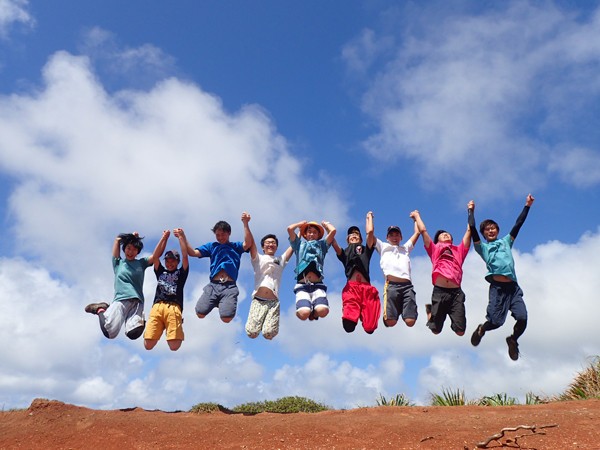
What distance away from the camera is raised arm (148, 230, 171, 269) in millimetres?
10328

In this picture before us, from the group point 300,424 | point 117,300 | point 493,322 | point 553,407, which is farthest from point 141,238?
point 553,407

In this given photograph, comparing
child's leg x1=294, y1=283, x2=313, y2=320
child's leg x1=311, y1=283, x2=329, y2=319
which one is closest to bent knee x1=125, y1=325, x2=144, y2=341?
child's leg x1=294, y1=283, x2=313, y2=320

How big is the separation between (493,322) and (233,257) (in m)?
5.08

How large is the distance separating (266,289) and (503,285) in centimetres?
449

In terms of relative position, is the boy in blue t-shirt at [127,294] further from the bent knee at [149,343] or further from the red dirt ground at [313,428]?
the red dirt ground at [313,428]

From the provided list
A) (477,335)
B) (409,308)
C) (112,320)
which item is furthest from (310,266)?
(112,320)

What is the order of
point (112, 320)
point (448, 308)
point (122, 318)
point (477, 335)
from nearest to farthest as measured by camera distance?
1. point (112, 320)
2. point (122, 318)
3. point (448, 308)
4. point (477, 335)

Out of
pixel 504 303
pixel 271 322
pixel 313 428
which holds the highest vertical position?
pixel 504 303

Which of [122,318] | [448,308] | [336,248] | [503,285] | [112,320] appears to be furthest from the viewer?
[336,248]

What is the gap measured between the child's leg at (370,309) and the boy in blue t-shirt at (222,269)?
94.4 inches

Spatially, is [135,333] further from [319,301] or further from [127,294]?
[319,301]

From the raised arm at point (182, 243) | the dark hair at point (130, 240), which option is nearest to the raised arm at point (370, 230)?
the raised arm at point (182, 243)

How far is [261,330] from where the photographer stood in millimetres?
9945

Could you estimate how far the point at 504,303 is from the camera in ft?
33.0
